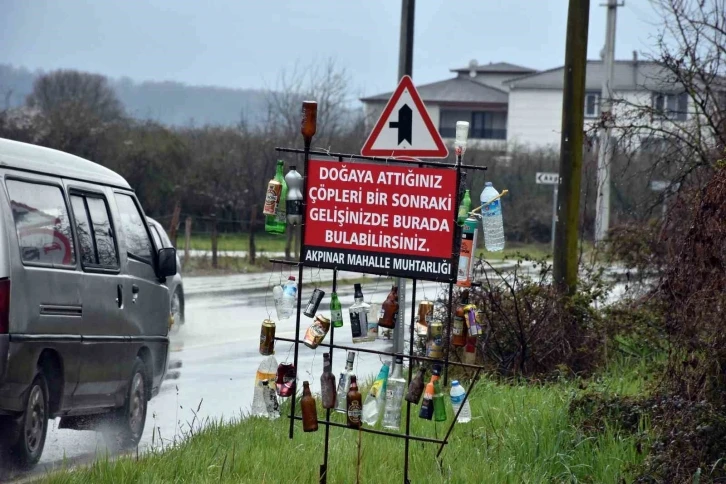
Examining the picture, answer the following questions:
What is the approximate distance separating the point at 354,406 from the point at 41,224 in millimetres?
2541

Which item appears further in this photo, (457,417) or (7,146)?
(7,146)

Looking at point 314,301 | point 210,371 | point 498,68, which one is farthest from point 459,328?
point 498,68

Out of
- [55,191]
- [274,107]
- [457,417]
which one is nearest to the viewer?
[457,417]

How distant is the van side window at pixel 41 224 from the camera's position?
7062mm

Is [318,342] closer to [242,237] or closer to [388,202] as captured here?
[388,202]

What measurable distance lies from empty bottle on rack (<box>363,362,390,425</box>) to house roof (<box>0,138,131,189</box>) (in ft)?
8.67

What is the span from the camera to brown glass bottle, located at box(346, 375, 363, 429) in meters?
5.98

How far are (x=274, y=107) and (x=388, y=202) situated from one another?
103ft

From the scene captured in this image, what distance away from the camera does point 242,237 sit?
3709 centimetres

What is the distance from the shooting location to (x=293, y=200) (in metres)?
6.28

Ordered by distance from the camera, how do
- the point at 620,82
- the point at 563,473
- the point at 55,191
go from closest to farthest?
the point at 563,473, the point at 55,191, the point at 620,82

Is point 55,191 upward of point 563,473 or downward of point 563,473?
upward

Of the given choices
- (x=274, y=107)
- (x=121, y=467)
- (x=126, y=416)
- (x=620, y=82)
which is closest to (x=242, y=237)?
(x=274, y=107)

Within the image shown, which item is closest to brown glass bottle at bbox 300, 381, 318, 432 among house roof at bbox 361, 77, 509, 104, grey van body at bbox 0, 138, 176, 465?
grey van body at bbox 0, 138, 176, 465
